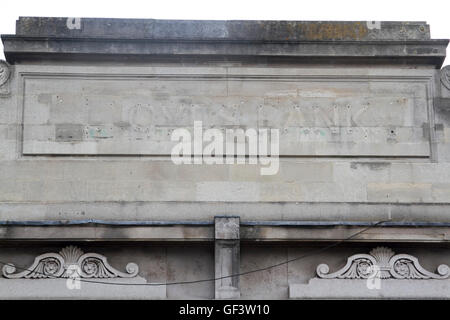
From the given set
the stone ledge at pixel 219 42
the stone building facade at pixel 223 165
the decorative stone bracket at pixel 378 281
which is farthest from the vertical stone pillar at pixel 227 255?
the stone ledge at pixel 219 42

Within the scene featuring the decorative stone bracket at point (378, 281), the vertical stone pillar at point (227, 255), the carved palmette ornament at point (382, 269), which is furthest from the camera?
the carved palmette ornament at point (382, 269)

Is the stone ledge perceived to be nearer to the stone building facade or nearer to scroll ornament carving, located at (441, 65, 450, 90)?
the stone building facade

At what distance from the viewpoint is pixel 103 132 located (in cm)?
1634

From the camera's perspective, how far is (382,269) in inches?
618

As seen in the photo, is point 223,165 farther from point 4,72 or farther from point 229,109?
point 4,72

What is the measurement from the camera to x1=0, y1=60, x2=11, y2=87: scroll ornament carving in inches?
650

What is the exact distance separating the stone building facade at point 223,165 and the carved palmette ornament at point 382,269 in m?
0.02

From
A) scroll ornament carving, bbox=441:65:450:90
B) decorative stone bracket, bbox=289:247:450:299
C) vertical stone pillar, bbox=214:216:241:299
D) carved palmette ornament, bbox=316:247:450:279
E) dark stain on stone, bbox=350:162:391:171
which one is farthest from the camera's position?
scroll ornament carving, bbox=441:65:450:90

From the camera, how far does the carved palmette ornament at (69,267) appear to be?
15.5 metres

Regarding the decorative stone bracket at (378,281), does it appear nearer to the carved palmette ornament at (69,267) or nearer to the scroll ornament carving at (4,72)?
the carved palmette ornament at (69,267)

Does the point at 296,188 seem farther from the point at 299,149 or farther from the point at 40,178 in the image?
the point at 40,178

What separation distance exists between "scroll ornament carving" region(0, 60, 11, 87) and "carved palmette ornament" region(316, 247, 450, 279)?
615 centimetres

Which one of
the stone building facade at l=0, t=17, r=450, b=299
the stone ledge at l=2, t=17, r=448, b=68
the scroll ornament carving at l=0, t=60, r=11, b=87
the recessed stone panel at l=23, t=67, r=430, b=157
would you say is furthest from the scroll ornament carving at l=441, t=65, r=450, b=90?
the scroll ornament carving at l=0, t=60, r=11, b=87
